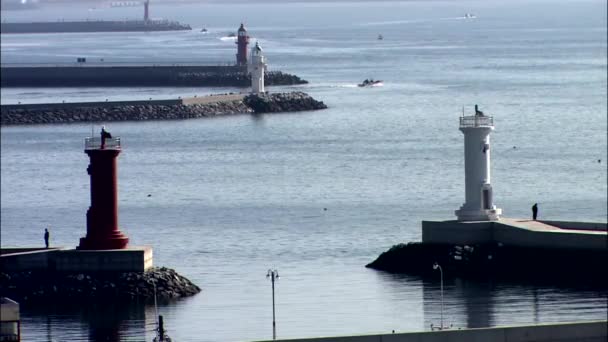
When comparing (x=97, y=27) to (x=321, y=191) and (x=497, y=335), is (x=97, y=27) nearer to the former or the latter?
(x=321, y=191)

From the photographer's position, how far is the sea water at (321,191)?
27594 millimetres

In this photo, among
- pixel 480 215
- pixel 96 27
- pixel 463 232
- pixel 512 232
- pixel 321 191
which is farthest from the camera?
pixel 96 27

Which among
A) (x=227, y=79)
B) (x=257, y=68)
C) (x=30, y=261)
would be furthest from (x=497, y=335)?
(x=227, y=79)

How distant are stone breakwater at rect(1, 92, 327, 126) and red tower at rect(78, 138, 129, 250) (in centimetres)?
3921

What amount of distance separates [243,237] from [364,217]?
3.82 metres

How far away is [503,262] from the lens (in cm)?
3016

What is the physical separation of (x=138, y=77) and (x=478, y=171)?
186 feet

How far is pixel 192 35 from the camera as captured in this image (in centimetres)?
17100

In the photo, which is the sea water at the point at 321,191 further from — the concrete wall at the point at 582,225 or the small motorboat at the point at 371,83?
the concrete wall at the point at 582,225

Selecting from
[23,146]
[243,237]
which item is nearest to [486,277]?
[243,237]

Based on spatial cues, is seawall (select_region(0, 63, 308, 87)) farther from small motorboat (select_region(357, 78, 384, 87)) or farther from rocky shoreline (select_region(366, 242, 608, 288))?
rocky shoreline (select_region(366, 242, 608, 288))

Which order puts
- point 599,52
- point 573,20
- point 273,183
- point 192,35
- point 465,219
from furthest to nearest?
point 573,20, point 192,35, point 599,52, point 273,183, point 465,219

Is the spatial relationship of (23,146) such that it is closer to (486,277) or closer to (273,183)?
(273,183)

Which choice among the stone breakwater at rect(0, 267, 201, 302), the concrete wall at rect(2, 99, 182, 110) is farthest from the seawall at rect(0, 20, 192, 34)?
the stone breakwater at rect(0, 267, 201, 302)
